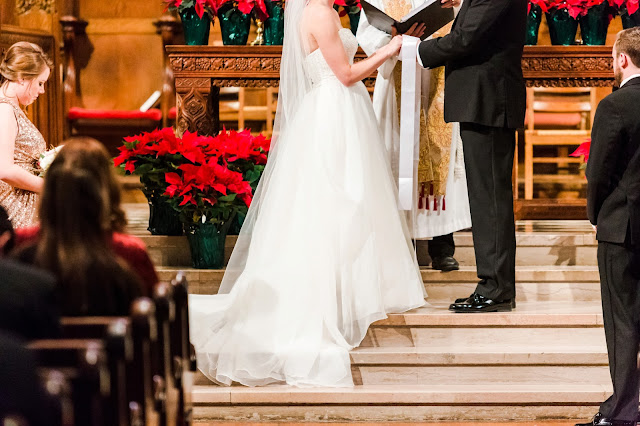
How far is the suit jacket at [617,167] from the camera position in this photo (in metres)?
3.68

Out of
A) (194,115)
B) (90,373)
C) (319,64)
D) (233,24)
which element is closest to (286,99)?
(319,64)

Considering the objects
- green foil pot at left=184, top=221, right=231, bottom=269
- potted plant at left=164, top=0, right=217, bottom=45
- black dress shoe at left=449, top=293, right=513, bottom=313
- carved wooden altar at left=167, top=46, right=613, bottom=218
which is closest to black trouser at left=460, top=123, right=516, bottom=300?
black dress shoe at left=449, top=293, right=513, bottom=313

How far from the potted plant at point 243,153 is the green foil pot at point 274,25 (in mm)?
986

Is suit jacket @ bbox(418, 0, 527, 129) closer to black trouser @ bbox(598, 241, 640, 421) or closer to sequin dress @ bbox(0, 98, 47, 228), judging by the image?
black trouser @ bbox(598, 241, 640, 421)

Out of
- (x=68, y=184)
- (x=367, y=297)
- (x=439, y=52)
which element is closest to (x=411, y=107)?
(x=439, y=52)

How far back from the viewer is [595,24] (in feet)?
20.3

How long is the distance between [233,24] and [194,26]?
0.88ft

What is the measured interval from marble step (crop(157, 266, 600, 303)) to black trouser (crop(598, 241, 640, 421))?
1299mm

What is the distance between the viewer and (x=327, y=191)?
4.52m

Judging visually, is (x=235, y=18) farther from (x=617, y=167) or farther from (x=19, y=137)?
(x=617, y=167)

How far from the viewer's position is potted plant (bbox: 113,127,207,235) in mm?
5195

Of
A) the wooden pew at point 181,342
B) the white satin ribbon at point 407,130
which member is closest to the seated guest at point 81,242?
the wooden pew at point 181,342

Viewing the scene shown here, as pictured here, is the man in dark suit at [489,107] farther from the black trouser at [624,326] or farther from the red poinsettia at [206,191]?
the red poinsettia at [206,191]

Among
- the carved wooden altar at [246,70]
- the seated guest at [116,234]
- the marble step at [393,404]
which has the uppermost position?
the carved wooden altar at [246,70]
